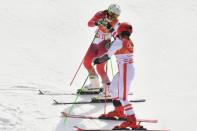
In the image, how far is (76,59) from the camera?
15578 mm

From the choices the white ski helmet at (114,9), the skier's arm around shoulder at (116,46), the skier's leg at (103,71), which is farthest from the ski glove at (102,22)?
the skier's arm around shoulder at (116,46)

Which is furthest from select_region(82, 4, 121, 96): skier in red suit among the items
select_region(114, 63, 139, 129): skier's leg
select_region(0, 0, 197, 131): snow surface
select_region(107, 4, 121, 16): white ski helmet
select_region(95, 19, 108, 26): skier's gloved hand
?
select_region(114, 63, 139, 129): skier's leg

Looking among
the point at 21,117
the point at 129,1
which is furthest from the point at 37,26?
the point at 21,117

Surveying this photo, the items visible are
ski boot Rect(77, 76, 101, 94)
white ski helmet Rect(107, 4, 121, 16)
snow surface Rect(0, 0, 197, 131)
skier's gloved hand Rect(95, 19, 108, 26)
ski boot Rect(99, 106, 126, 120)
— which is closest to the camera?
ski boot Rect(99, 106, 126, 120)

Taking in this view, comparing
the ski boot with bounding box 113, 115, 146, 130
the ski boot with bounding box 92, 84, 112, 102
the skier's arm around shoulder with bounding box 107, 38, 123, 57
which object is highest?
the skier's arm around shoulder with bounding box 107, 38, 123, 57

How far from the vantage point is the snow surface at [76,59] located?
Result: 10312 mm

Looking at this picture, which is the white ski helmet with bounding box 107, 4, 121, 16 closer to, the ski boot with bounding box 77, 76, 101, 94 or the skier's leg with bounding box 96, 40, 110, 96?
the skier's leg with bounding box 96, 40, 110, 96

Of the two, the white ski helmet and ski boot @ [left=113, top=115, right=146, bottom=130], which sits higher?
the white ski helmet

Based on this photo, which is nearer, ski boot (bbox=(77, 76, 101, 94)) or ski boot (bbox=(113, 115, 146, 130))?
ski boot (bbox=(113, 115, 146, 130))

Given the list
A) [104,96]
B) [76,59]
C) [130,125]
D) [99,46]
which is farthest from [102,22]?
[76,59]

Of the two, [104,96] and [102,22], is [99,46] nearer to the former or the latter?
[102,22]

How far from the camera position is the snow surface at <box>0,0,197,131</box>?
10312 mm

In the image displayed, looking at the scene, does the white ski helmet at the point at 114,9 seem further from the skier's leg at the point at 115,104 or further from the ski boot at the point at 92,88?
the skier's leg at the point at 115,104

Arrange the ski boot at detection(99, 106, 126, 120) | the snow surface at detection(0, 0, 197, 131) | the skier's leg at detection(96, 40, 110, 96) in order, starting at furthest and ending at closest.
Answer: the skier's leg at detection(96, 40, 110, 96)
the snow surface at detection(0, 0, 197, 131)
the ski boot at detection(99, 106, 126, 120)
